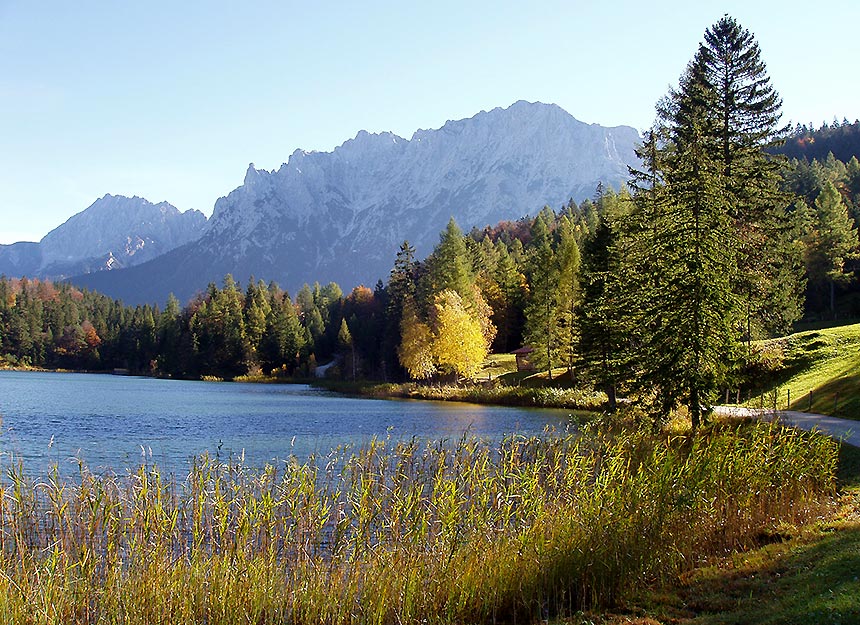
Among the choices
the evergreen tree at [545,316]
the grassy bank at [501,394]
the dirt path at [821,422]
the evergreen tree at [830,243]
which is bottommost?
the grassy bank at [501,394]

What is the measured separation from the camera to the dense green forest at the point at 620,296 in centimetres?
2111

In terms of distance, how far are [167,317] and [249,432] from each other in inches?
3872

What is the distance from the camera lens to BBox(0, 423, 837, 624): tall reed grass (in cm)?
817

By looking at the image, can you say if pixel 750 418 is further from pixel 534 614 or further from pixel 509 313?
pixel 509 313

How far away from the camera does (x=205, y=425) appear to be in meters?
34.1

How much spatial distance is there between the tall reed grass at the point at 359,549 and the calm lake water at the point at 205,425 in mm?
3506

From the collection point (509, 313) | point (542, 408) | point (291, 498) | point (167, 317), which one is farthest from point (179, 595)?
point (167, 317)

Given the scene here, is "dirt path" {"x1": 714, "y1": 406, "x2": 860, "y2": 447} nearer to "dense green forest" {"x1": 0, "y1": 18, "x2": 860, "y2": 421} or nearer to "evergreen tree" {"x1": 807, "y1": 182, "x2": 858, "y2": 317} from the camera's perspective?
"dense green forest" {"x1": 0, "y1": 18, "x2": 860, "y2": 421}

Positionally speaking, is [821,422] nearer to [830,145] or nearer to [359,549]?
[359,549]

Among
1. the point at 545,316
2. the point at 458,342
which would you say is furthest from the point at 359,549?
the point at 458,342

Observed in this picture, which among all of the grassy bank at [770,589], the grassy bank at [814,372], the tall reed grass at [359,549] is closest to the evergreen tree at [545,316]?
the grassy bank at [814,372]

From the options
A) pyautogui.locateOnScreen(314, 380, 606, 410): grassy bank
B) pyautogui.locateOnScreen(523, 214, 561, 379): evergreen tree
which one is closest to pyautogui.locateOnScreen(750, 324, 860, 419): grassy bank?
pyautogui.locateOnScreen(314, 380, 606, 410): grassy bank

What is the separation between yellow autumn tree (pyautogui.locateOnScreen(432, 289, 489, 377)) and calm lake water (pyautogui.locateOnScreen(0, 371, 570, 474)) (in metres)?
7.76

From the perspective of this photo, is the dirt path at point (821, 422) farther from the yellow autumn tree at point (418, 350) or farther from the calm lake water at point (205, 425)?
the yellow autumn tree at point (418, 350)
